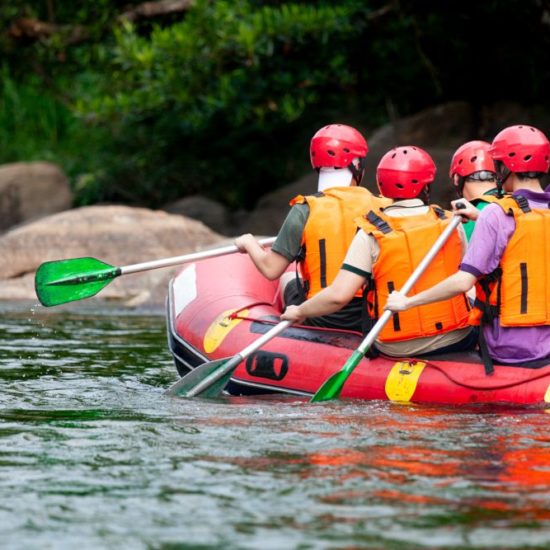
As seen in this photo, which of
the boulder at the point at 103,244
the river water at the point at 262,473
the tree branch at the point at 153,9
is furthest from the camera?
the tree branch at the point at 153,9

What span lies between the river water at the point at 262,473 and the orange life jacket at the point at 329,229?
2.12 feet

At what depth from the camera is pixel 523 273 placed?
18.3ft

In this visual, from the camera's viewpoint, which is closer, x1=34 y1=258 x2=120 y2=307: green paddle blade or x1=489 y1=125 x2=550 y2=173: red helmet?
x1=489 y1=125 x2=550 y2=173: red helmet

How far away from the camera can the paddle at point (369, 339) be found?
5.71 metres

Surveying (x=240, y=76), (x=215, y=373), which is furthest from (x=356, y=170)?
(x=240, y=76)

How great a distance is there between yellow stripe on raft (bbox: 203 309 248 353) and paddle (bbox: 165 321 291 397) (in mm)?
372

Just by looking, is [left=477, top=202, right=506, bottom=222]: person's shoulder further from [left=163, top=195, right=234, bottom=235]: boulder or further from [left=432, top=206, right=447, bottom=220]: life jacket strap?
[left=163, top=195, right=234, bottom=235]: boulder

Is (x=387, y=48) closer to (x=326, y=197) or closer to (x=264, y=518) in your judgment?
(x=326, y=197)

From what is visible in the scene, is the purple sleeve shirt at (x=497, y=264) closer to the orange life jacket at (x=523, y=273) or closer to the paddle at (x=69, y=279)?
the orange life jacket at (x=523, y=273)

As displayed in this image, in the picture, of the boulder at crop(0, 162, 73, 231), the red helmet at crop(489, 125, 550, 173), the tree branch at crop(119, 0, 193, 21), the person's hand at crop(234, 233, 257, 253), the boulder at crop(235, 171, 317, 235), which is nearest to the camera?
the red helmet at crop(489, 125, 550, 173)

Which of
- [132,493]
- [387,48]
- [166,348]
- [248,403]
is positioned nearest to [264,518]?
[132,493]

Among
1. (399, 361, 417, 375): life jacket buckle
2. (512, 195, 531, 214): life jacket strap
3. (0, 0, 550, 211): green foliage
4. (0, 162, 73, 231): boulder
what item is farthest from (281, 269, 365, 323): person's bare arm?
(0, 162, 73, 231): boulder

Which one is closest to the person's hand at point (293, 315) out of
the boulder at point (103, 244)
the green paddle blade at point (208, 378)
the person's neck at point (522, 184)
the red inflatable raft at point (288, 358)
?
the red inflatable raft at point (288, 358)

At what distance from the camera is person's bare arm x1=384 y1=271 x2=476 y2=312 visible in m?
5.51
